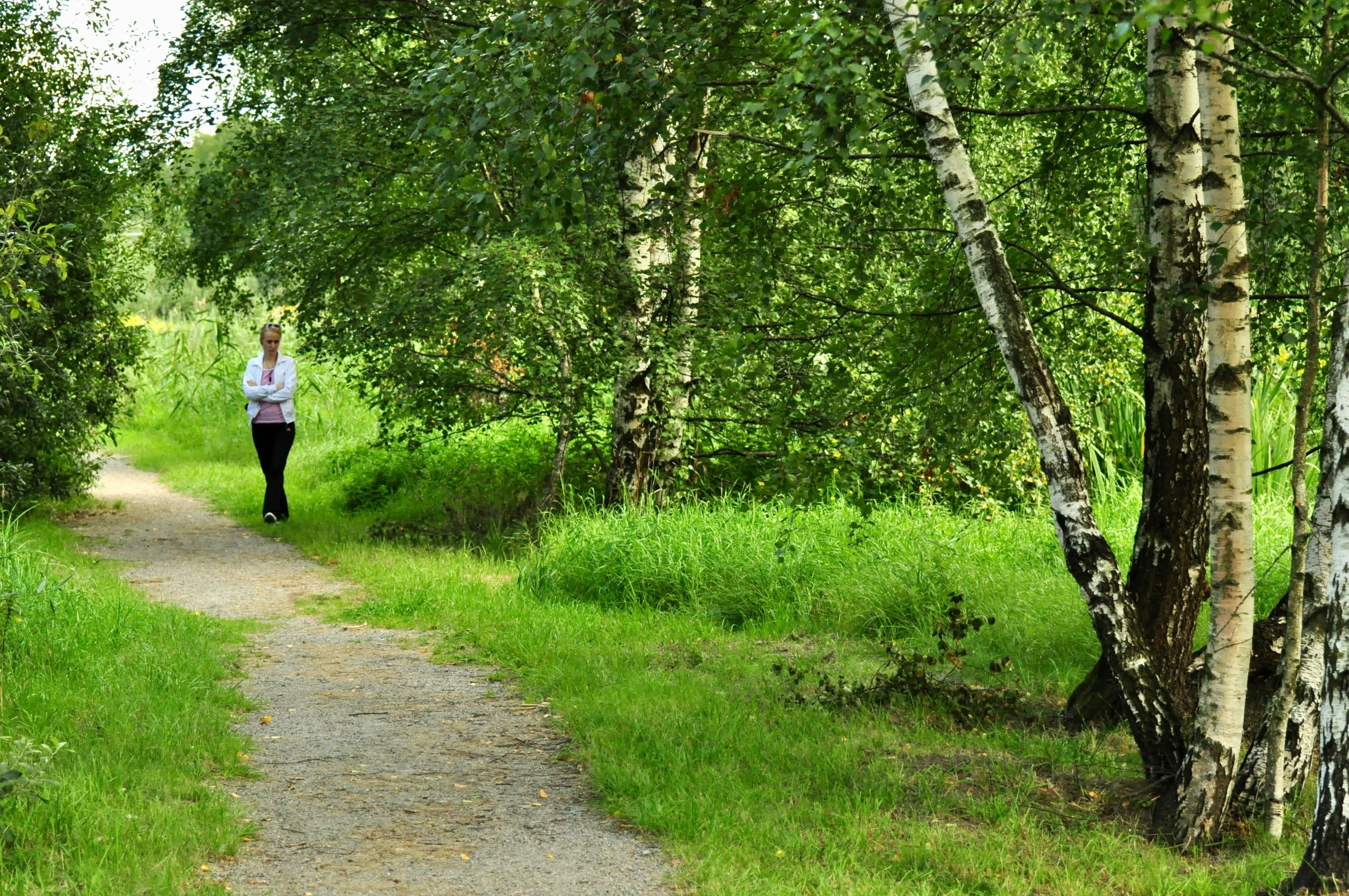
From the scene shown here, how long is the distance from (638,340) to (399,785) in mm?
4758

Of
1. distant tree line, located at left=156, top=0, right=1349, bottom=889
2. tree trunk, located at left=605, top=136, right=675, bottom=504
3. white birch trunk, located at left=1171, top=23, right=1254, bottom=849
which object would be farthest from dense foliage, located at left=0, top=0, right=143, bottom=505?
white birch trunk, located at left=1171, top=23, right=1254, bottom=849

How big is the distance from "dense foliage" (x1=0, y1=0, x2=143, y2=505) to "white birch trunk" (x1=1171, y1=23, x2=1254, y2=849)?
805 centimetres

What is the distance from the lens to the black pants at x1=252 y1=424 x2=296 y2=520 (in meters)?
11.2

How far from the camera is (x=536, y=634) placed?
23.3ft

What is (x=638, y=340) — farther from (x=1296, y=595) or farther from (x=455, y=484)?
(x=1296, y=595)

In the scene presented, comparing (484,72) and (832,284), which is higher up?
(484,72)

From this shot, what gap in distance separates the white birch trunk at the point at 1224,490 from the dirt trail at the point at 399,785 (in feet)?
5.89

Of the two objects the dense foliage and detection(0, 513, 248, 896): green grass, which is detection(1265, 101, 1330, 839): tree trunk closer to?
detection(0, 513, 248, 896): green grass

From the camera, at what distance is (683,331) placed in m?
9.00

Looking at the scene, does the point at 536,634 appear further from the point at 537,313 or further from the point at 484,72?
the point at 484,72

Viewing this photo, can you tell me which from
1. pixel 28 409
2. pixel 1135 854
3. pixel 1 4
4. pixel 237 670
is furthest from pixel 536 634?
pixel 1 4

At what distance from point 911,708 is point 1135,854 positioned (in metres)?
1.72

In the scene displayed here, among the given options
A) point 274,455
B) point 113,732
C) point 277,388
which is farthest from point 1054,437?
point 274,455

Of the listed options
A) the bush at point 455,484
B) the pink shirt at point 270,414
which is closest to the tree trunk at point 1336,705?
the bush at point 455,484
